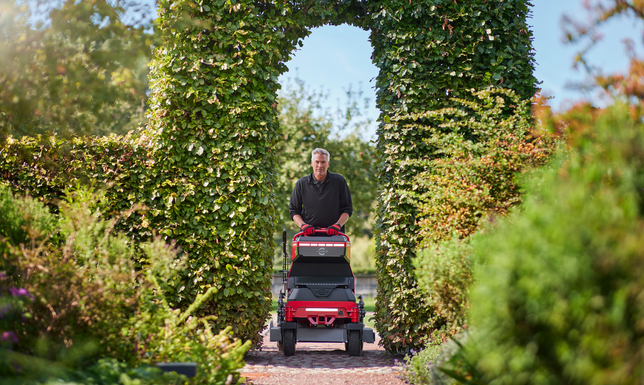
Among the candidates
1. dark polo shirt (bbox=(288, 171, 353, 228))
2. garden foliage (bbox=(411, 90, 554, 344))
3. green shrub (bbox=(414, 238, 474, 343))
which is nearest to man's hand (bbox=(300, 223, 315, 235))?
dark polo shirt (bbox=(288, 171, 353, 228))

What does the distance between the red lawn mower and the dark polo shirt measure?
526mm

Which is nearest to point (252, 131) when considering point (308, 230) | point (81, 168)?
point (308, 230)

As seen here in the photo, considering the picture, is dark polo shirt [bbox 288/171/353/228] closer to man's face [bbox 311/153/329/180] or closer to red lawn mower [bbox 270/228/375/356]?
man's face [bbox 311/153/329/180]

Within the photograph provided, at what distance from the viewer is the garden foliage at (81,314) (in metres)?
2.43

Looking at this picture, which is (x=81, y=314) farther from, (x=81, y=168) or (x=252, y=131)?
(x=252, y=131)

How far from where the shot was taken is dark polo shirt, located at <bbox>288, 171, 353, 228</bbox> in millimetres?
5836

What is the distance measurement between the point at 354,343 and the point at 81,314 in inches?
135

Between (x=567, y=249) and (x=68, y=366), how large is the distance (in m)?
2.48

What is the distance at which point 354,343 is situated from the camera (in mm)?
5277

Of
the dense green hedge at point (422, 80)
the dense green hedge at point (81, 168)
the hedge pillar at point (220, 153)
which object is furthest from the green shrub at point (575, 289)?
the dense green hedge at point (81, 168)

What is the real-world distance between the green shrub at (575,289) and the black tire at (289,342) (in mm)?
3543

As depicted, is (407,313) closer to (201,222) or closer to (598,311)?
(201,222)

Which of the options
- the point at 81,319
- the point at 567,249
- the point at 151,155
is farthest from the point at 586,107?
the point at 151,155

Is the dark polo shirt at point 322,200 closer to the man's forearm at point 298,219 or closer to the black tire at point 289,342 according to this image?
the man's forearm at point 298,219
